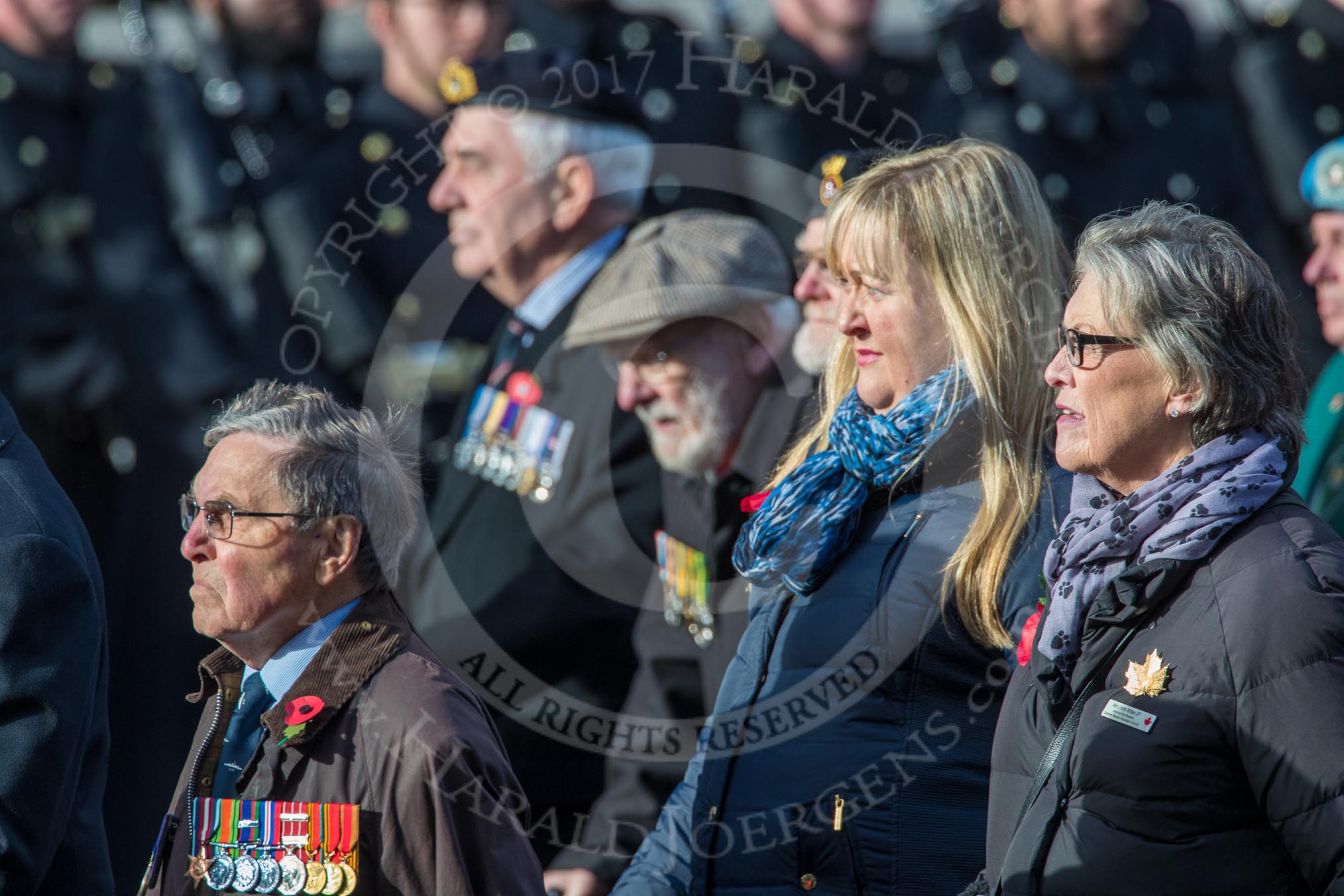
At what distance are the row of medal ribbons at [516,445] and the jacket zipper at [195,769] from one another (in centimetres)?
132

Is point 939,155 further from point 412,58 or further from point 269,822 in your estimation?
point 412,58

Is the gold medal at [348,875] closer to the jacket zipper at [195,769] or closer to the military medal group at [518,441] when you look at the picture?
the jacket zipper at [195,769]

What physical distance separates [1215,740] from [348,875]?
4.04 feet

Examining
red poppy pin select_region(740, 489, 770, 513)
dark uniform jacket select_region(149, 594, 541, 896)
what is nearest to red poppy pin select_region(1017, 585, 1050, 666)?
red poppy pin select_region(740, 489, 770, 513)

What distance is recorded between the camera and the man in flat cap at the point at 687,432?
3.48m

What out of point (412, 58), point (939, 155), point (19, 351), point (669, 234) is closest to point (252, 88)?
point (412, 58)

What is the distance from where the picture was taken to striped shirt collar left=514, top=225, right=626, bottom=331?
12.6 feet

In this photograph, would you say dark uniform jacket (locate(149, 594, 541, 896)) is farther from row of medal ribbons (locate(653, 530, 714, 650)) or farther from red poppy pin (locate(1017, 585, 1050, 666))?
row of medal ribbons (locate(653, 530, 714, 650))

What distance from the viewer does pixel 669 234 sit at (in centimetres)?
373

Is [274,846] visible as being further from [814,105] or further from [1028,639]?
[814,105]

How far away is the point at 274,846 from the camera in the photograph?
2270 mm

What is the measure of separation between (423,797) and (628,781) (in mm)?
1354

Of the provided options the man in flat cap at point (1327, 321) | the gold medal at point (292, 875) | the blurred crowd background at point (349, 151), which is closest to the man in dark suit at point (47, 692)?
the gold medal at point (292, 875)

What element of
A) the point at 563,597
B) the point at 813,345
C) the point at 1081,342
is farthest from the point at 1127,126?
the point at 1081,342
